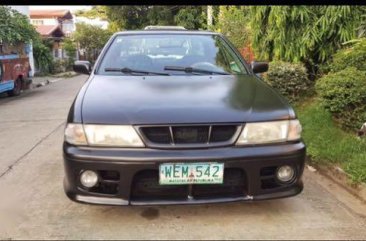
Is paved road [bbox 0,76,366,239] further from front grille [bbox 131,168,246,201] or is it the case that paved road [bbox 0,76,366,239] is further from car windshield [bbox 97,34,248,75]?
car windshield [bbox 97,34,248,75]

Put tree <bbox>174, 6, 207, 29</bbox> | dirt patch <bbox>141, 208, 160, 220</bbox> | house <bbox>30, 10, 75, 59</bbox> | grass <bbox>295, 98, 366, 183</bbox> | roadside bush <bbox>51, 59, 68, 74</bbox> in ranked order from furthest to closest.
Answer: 1. house <bbox>30, 10, 75, 59</bbox>
2. roadside bush <bbox>51, 59, 68, 74</bbox>
3. tree <bbox>174, 6, 207, 29</bbox>
4. grass <bbox>295, 98, 366, 183</bbox>
5. dirt patch <bbox>141, 208, 160, 220</bbox>

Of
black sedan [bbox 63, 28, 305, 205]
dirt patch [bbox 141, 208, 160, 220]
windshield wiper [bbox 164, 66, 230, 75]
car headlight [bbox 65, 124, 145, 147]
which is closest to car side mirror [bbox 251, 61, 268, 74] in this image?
windshield wiper [bbox 164, 66, 230, 75]

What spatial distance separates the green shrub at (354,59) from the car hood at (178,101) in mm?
2832

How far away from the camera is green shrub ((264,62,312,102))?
303 inches

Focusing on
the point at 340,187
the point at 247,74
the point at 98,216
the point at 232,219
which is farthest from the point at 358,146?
the point at 98,216

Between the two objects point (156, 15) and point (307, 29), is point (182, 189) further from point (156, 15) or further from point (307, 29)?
point (156, 15)

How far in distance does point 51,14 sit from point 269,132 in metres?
47.6

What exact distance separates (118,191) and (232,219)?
3.17 ft

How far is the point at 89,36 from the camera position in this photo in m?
37.7

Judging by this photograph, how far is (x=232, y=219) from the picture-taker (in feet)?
12.0

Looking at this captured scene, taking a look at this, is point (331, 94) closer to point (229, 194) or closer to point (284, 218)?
point (284, 218)

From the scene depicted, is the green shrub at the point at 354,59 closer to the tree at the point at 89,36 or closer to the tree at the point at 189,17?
the tree at the point at 189,17

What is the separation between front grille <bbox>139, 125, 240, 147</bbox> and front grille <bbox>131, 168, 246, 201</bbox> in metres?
0.21

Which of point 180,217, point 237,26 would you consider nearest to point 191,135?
point 180,217
